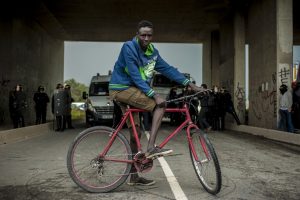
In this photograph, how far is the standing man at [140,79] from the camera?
514 centimetres

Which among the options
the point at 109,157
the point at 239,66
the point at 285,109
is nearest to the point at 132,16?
the point at 239,66

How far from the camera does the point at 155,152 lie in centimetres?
511

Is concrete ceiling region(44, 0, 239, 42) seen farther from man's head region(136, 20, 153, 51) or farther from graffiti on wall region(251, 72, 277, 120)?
man's head region(136, 20, 153, 51)

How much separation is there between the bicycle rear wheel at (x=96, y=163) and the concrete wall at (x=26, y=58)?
17243 mm

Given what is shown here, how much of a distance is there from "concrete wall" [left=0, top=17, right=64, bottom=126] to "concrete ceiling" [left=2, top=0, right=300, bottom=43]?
78 centimetres

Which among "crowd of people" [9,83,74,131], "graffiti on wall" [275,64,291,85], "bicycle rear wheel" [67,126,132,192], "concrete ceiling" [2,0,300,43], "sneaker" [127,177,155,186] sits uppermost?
"concrete ceiling" [2,0,300,43]

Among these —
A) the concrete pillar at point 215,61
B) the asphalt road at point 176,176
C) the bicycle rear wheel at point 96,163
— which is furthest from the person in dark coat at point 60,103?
the concrete pillar at point 215,61

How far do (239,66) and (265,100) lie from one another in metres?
5.39

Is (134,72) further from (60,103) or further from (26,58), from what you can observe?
(26,58)

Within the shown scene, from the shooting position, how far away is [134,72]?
16.9ft

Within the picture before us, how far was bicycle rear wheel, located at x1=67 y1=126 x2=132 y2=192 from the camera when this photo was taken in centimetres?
530

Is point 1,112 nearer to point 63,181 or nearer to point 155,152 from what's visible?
point 63,181

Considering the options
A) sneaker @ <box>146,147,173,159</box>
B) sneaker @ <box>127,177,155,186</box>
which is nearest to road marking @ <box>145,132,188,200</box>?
sneaker @ <box>127,177,155,186</box>

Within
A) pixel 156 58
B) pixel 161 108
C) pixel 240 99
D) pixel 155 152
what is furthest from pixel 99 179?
pixel 240 99
